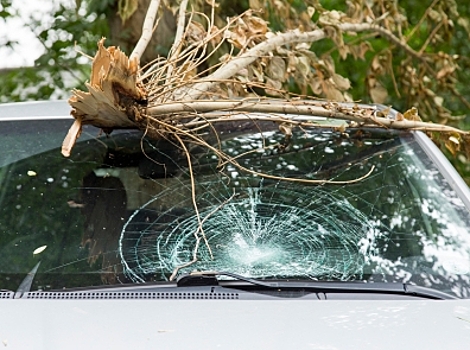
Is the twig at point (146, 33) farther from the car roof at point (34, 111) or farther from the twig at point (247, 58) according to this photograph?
the car roof at point (34, 111)

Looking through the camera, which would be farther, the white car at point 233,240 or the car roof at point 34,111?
the car roof at point 34,111

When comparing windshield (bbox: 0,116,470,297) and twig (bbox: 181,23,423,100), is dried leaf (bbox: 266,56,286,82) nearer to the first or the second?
twig (bbox: 181,23,423,100)

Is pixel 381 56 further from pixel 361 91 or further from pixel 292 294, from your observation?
pixel 292 294

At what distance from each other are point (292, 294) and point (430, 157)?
90cm

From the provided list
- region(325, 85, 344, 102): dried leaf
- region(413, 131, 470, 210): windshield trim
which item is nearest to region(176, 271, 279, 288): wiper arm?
region(413, 131, 470, 210): windshield trim

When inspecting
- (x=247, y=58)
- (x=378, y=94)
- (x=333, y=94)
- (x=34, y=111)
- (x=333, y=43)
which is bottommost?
(x=34, y=111)

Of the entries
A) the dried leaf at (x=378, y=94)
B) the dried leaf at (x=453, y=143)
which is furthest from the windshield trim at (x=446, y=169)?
the dried leaf at (x=378, y=94)

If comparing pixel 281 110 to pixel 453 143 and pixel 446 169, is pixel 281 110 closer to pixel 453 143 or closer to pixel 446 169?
pixel 446 169

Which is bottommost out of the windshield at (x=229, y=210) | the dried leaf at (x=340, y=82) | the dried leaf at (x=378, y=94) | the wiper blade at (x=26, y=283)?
the wiper blade at (x=26, y=283)

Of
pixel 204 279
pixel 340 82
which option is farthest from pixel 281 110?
pixel 340 82

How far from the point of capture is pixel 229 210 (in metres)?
2.31

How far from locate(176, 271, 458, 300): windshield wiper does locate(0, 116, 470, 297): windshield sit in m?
0.04

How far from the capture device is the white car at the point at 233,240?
67.1 inches
